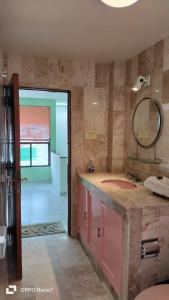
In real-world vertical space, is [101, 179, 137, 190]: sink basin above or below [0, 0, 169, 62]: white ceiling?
below

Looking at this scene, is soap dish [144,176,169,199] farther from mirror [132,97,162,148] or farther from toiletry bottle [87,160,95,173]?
toiletry bottle [87,160,95,173]

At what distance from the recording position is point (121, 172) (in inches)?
118

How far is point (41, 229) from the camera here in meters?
3.23

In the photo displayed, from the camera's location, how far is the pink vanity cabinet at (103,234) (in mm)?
1823

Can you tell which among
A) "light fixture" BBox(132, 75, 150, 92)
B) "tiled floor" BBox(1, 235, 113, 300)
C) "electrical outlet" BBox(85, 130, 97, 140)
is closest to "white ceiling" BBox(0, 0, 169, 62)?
"light fixture" BBox(132, 75, 150, 92)

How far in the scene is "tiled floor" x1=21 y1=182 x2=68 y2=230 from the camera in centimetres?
364

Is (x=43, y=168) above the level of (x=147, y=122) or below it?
below

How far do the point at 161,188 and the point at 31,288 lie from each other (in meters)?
1.50

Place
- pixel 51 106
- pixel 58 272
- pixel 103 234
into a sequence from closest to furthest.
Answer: pixel 103 234
pixel 58 272
pixel 51 106

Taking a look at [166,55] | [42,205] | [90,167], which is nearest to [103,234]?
[90,167]

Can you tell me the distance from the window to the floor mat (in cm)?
297

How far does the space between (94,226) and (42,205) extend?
2131mm

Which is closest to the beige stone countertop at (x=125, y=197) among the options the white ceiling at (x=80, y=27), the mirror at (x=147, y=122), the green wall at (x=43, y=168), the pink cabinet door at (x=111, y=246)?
the pink cabinet door at (x=111, y=246)

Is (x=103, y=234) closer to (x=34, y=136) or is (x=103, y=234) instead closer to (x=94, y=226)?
(x=94, y=226)
